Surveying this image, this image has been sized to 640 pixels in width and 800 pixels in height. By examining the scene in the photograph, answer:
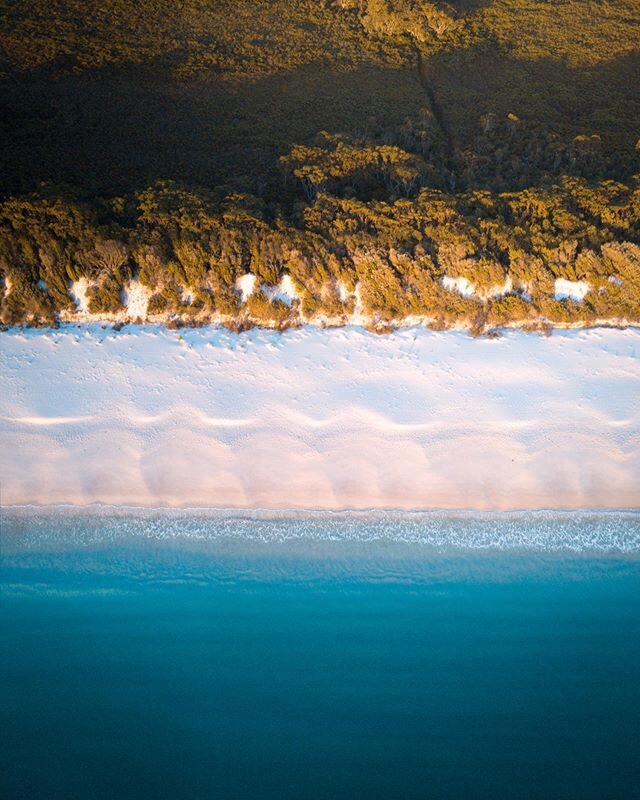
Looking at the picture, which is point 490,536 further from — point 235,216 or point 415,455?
point 235,216

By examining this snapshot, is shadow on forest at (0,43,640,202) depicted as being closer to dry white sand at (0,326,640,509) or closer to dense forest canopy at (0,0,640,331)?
dense forest canopy at (0,0,640,331)

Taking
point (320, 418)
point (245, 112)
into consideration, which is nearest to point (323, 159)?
point (245, 112)

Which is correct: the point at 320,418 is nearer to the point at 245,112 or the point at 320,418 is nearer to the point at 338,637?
the point at 338,637

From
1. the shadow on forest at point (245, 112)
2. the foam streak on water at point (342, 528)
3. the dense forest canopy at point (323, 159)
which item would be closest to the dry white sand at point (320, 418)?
the foam streak on water at point (342, 528)

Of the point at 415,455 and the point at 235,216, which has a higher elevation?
the point at 235,216

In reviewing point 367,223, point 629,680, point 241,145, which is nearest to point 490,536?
point 629,680
